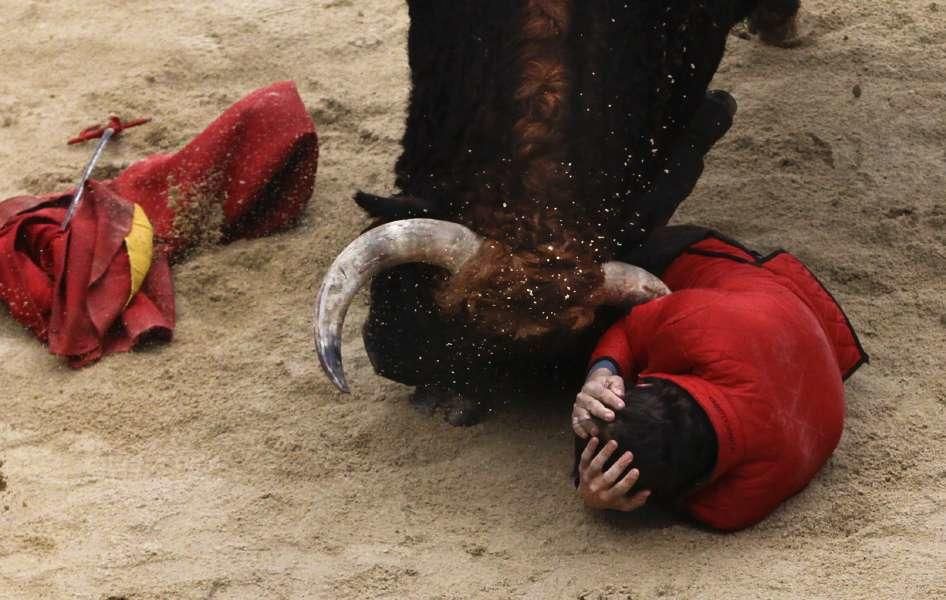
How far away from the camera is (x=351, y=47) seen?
572 cm

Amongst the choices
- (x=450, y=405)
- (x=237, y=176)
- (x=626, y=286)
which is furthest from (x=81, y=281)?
(x=626, y=286)

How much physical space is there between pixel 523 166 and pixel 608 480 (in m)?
0.75

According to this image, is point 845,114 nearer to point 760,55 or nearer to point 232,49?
point 760,55

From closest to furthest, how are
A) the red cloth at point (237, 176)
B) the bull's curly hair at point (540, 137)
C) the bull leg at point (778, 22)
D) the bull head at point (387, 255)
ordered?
the bull head at point (387, 255) → the bull's curly hair at point (540, 137) → the red cloth at point (237, 176) → the bull leg at point (778, 22)

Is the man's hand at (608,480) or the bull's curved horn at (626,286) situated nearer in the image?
the man's hand at (608,480)

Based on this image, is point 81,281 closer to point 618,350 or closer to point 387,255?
point 387,255

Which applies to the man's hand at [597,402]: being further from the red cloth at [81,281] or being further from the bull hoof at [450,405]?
the red cloth at [81,281]

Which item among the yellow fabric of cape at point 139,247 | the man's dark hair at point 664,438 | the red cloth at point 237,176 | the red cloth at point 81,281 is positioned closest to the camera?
the man's dark hair at point 664,438

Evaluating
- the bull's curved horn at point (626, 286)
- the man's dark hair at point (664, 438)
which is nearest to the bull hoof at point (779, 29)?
the bull's curved horn at point (626, 286)

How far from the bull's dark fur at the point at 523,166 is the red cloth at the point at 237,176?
927 mm

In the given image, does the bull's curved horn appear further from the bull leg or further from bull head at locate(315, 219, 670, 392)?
the bull leg

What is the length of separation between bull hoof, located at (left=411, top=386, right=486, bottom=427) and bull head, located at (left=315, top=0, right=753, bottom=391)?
0.47m

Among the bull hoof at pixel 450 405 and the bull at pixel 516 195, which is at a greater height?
the bull at pixel 516 195

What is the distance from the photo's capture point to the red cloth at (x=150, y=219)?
425cm
